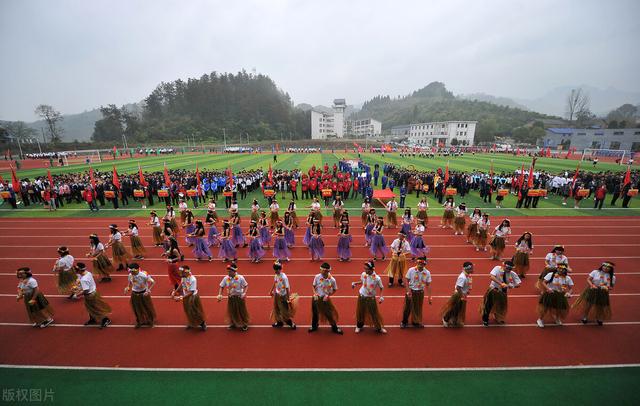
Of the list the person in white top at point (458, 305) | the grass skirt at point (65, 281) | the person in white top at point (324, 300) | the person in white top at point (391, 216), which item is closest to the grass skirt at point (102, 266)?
the grass skirt at point (65, 281)

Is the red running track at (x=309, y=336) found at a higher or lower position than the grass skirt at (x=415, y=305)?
lower

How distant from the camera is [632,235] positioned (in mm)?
13836

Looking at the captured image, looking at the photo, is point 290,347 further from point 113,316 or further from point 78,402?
point 113,316

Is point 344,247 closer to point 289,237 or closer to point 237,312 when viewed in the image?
point 289,237

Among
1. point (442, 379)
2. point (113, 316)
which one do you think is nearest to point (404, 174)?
point (442, 379)

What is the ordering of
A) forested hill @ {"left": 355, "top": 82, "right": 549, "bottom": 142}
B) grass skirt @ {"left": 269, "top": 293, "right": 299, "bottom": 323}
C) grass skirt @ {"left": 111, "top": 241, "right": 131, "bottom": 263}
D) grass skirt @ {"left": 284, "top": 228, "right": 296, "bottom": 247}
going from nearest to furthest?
1. grass skirt @ {"left": 269, "top": 293, "right": 299, "bottom": 323}
2. grass skirt @ {"left": 111, "top": 241, "right": 131, "bottom": 263}
3. grass skirt @ {"left": 284, "top": 228, "right": 296, "bottom": 247}
4. forested hill @ {"left": 355, "top": 82, "right": 549, "bottom": 142}

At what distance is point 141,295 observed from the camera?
22.8 ft

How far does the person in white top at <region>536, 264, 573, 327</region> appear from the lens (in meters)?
6.86

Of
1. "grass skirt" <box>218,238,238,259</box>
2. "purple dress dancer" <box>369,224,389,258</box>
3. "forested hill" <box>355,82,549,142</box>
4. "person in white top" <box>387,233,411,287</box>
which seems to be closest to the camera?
"person in white top" <box>387,233,411,287</box>

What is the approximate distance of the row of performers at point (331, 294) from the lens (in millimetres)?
6727

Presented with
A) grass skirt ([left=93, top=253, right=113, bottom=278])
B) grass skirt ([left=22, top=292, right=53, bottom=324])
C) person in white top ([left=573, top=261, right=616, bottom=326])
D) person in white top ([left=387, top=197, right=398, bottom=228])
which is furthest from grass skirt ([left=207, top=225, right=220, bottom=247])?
person in white top ([left=573, top=261, right=616, bottom=326])

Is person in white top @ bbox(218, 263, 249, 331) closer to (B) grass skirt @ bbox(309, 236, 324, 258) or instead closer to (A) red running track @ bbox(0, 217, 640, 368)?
(A) red running track @ bbox(0, 217, 640, 368)

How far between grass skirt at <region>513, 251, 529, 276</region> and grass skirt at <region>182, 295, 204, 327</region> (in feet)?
32.8

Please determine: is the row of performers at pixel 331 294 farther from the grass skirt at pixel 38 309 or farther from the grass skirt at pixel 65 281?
the grass skirt at pixel 65 281
